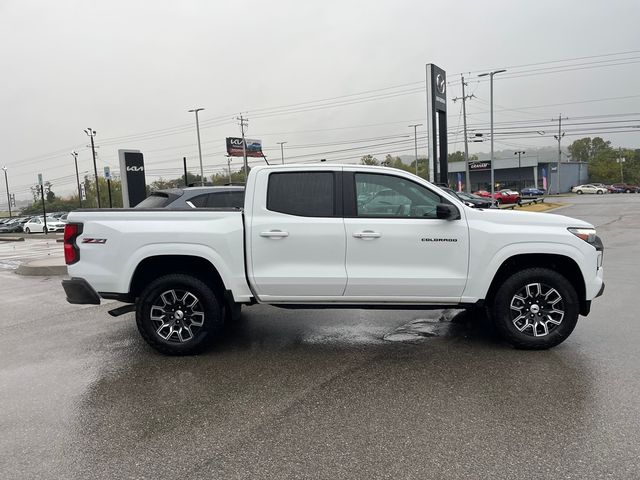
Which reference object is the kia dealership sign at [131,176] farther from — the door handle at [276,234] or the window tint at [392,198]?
the window tint at [392,198]

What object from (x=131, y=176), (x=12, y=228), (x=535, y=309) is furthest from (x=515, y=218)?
(x=12, y=228)

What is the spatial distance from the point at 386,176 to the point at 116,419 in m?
3.28

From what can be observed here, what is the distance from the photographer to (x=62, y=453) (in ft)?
10.7

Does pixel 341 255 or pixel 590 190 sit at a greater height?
pixel 341 255

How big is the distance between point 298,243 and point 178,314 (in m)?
1.47

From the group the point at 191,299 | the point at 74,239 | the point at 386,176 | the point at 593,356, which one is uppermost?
the point at 386,176

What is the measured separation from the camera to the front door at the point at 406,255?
15.7ft

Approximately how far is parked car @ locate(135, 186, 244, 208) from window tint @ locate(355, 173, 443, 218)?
388cm

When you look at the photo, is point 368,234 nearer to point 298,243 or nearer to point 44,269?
point 298,243

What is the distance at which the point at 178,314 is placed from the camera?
5.05 metres

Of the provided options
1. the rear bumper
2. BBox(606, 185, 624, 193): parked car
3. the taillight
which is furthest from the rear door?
BBox(606, 185, 624, 193): parked car

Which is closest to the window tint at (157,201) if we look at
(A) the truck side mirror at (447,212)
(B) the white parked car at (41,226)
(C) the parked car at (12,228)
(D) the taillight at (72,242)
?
(D) the taillight at (72,242)

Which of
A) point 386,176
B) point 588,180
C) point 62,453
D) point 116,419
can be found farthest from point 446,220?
point 588,180

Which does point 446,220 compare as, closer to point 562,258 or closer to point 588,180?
point 562,258
